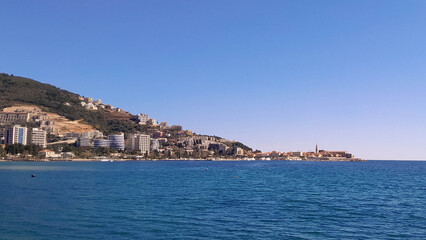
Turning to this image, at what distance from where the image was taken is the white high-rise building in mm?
191512

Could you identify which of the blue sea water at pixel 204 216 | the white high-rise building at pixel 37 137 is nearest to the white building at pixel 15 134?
the white high-rise building at pixel 37 137

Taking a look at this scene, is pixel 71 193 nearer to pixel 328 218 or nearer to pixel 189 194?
pixel 189 194

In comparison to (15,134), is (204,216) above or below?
below

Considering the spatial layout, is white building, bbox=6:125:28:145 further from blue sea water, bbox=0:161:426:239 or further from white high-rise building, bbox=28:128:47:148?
blue sea water, bbox=0:161:426:239

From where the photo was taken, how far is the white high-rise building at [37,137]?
7540 inches

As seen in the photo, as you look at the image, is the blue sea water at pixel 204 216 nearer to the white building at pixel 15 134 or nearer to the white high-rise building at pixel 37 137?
the white building at pixel 15 134

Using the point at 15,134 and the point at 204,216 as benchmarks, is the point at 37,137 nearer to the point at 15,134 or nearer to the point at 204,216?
the point at 15,134

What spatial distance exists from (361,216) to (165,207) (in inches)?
606

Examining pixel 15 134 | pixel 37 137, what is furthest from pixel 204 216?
pixel 37 137

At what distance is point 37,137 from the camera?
635 ft

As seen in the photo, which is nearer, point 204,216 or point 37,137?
point 204,216

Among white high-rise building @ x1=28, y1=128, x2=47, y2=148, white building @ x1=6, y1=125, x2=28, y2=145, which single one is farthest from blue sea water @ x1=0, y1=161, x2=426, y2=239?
white high-rise building @ x1=28, y1=128, x2=47, y2=148

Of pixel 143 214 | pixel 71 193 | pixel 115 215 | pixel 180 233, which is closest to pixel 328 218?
pixel 180 233

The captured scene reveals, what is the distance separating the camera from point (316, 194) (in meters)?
42.9
